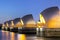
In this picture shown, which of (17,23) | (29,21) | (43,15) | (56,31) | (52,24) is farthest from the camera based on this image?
(17,23)

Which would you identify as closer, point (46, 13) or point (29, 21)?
point (46, 13)

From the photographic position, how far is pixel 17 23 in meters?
116

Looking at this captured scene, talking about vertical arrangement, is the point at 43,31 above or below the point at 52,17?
below

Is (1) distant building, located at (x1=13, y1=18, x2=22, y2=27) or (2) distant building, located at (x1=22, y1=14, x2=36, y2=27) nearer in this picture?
(2) distant building, located at (x1=22, y1=14, x2=36, y2=27)

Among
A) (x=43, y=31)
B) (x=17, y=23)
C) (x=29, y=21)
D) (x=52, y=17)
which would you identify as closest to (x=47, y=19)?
(x=52, y=17)

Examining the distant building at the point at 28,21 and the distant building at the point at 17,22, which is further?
the distant building at the point at 17,22

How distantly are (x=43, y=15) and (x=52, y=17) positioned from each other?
3541mm

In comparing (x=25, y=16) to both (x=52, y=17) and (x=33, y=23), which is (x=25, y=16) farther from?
(x=52, y=17)

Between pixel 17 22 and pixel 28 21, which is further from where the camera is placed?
pixel 17 22

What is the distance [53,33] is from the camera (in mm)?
48719

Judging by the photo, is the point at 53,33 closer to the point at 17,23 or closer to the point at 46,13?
the point at 46,13

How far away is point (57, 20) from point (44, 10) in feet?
16.2

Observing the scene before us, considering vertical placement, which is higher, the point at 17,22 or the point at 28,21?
the point at 17,22

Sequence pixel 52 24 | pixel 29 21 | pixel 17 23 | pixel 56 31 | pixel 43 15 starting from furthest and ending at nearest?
pixel 17 23 < pixel 29 21 < pixel 43 15 < pixel 52 24 < pixel 56 31
